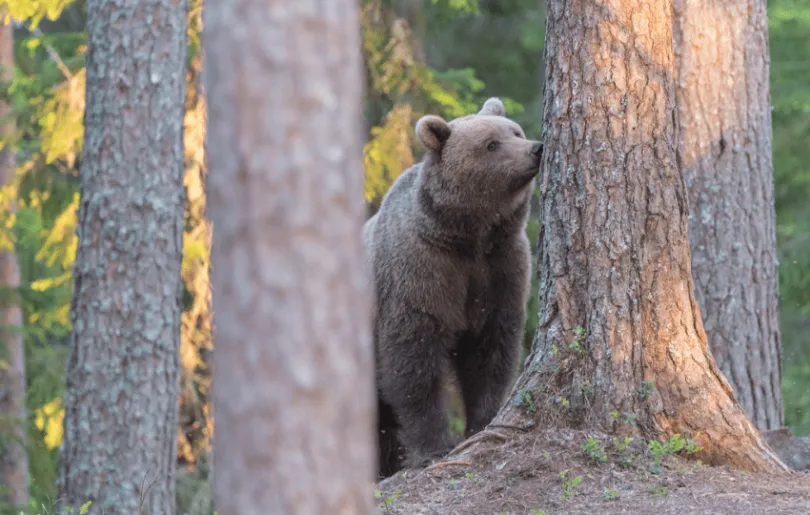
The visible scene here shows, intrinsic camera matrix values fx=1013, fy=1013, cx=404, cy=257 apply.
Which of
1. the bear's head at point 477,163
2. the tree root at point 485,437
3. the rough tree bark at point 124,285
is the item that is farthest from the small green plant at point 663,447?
the rough tree bark at point 124,285

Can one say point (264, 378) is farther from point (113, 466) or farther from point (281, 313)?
point (113, 466)

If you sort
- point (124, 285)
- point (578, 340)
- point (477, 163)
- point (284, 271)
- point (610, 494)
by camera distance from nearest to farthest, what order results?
point (284, 271) → point (610, 494) → point (578, 340) → point (477, 163) → point (124, 285)

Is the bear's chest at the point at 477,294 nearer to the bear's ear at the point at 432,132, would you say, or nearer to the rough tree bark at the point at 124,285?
the bear's ear at the point at 432,132

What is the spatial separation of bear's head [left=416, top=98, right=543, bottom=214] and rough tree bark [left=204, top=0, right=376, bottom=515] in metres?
3.90

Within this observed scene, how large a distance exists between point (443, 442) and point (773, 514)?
2.68 metres

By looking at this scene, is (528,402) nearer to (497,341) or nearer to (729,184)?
(497,341)

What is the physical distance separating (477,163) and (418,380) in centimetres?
144

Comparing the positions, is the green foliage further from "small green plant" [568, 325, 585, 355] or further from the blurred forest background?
"small green plant" [568, 325, 585, 355]

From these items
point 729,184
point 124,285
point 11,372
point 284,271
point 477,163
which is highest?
point 477,163

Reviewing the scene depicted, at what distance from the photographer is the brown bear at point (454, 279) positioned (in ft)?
21.0

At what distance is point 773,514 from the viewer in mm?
4160

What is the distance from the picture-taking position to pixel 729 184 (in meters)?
6.70

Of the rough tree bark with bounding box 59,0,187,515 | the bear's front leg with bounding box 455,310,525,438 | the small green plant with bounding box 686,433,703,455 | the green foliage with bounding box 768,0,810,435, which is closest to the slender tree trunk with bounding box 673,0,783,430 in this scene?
the bear's front leg with bounding box 455,310,525,438

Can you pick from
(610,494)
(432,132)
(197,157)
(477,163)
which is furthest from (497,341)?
(197,157)
